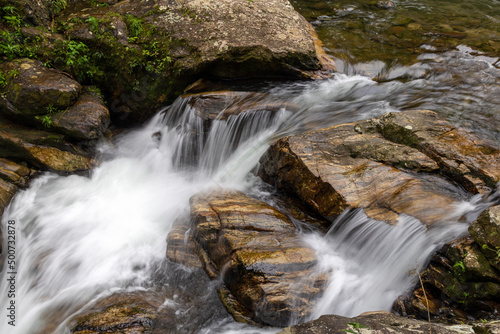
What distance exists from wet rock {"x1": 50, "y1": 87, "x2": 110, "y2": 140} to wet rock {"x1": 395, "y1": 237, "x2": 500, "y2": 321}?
5.84 meters

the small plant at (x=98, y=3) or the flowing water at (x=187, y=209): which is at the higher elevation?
the small plant at (x=98, y=3)

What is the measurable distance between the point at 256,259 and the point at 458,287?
217 cm

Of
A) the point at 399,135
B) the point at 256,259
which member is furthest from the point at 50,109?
the point at 399,135

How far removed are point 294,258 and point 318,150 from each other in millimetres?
1795

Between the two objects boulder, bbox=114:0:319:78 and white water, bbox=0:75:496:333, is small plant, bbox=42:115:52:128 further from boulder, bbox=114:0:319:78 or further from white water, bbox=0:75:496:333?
boulder, bbox=114:0:319:78

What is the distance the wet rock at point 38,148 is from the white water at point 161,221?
0.25 m

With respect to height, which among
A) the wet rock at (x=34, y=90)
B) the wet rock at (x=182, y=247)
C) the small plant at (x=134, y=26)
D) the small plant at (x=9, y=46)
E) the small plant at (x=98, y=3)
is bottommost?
the wet rock at (x=182, y=247)

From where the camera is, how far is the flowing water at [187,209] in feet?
13.5

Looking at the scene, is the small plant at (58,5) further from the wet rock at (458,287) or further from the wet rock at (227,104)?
the wet rock at (458,287)

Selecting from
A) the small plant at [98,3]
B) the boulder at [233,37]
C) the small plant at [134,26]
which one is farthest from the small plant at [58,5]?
the small plant at [134,26]

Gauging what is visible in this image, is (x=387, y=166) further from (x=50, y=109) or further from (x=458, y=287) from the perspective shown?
(x=50, y=109)

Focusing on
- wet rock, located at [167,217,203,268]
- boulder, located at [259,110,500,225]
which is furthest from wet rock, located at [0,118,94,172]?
boulder, located at [259,110,500,225]

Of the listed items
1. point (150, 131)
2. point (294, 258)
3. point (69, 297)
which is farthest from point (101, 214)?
point (294, 258)

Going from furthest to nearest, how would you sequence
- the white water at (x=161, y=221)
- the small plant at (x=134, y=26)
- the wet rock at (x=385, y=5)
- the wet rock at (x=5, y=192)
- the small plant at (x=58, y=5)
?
the wet rock at (x=385, y=5)
the small plant at (x=58, y=5)
the small plant at (x=134, y=26)
the wet rock at (x=5, y=192)
the white water at (x=161, y=221)
